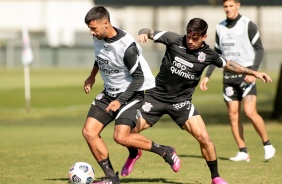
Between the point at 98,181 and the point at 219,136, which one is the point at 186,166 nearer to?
the point at 98,181

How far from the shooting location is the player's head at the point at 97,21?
11281mm

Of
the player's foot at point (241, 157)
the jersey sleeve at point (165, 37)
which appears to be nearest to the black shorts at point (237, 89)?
the player's foot at point (241, 157)

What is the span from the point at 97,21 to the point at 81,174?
1970mm

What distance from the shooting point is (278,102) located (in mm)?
25797

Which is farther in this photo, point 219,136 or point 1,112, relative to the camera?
point 1,112

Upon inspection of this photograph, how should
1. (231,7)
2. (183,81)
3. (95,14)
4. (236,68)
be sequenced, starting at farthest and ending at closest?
(231,7)
(183,81)
(236,68)
(95,14)

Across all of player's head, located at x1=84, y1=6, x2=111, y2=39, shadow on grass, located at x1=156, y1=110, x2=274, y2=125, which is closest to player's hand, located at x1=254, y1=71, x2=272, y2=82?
player's head, located at x1=84, y1=6, x2=111, y2=39

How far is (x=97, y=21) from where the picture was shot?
37.1 ft

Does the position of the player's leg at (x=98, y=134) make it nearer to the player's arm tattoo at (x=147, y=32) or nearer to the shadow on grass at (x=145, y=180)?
the shadow on grass at (x=145, y=180)

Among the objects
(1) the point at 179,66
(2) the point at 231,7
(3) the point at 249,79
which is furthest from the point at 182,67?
(2) the point at 231,7

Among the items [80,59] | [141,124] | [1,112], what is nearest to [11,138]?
[141,124]

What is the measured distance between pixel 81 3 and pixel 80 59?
1683 centimetres

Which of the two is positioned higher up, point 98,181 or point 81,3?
point 98,181

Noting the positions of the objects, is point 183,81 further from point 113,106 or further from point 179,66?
point 113,106
